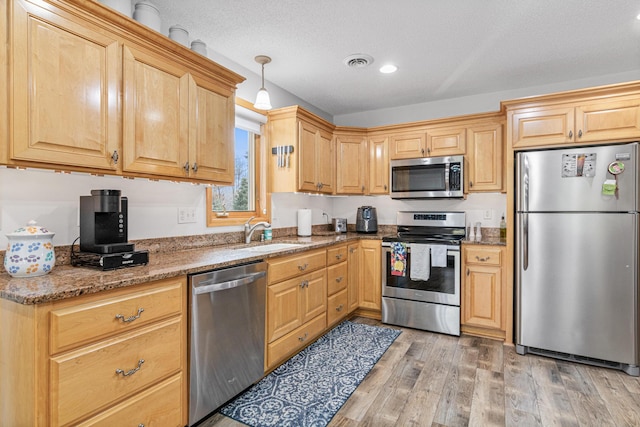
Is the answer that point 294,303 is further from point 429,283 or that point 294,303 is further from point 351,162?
point 351,162

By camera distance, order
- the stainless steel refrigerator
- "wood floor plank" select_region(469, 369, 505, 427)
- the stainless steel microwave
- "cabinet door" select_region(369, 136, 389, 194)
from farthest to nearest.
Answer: "cabinet door" select_region(369, 136, 389, 194) < the stainless steel microwave < the stainless steel refrigerator < "wood floor plank" select_region(469, 369, 505, 427)

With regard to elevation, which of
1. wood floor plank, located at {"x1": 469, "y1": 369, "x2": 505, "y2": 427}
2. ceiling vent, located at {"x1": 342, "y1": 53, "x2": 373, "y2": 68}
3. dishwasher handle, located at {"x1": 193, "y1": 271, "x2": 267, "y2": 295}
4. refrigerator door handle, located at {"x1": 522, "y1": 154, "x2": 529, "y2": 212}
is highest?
ceiling vent, located at {"x1": 342, "y1": 53, "x2": 373, "y2": 68}

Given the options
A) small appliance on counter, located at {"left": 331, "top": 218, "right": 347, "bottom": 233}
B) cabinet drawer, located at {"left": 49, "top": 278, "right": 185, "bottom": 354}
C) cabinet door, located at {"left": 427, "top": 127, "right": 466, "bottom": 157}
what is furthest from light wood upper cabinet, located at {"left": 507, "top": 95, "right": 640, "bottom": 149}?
cabinet drawer, located at {"left": 49, "top": 278, "right": 185, "bottom": 354}

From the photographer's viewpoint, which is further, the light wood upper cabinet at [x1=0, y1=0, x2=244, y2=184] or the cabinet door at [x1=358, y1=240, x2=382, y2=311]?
the cabinet door at [x1=358, y1=240, x2=382, y2=311]

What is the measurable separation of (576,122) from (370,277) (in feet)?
7.53

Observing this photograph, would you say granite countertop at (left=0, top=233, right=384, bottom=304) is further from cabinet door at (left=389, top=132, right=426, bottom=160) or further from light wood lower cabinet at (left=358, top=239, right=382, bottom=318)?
cabinet door at (left=389, top=132, right=426, bottom=160)

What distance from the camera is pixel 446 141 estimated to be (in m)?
3.66

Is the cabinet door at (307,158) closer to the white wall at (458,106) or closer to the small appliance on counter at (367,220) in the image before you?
the small appliance on counter at (367,220)

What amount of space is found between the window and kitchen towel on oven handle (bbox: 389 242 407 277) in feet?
4.35

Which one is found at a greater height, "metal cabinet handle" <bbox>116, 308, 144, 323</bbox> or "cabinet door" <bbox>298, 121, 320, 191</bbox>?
"cabinet door" <bbox>298, 121, 320, 191</bbox>

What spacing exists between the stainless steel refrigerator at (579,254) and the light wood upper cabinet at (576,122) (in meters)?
0.12

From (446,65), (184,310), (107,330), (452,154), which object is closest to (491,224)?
(452,154)

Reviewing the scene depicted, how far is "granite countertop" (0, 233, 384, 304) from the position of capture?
123 centimetres

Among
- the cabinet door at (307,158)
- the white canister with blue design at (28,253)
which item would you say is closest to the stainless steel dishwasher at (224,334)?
the white canister with blue design at (28,253)
